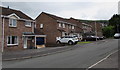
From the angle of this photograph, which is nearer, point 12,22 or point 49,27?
point 12,22

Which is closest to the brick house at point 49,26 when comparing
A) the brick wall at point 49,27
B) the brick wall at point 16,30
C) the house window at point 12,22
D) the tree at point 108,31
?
the brick wall at point 49,27

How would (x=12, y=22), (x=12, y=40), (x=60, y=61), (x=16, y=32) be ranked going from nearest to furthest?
(x=60, y=61), (x=12, y=40), (x=12, y=22), (x=16, y=32)

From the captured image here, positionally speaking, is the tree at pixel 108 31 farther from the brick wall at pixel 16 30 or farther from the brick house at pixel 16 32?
the brick wall at pixel 16 30

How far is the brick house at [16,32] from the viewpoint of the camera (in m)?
26.4

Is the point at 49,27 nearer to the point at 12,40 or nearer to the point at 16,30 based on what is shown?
the point at 16,30

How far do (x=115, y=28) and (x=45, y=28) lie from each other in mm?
41644

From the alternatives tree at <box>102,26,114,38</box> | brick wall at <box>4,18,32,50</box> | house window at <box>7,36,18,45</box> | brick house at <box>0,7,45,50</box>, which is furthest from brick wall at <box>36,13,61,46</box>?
tree at <box>102,26,114,38</box>

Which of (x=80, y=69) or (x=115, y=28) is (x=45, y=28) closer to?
(x=80, y=69)

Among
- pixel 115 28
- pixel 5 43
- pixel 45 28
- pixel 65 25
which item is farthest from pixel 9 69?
pixel 115 28

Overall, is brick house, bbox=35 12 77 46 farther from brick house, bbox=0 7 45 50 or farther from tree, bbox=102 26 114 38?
tree, bbox=102 26 114 38

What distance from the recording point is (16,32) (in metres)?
28.7

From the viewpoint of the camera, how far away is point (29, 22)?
32969mm

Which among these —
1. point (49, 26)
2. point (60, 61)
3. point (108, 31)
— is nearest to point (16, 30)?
point (60, 61)

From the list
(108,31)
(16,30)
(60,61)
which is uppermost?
(108,31)
